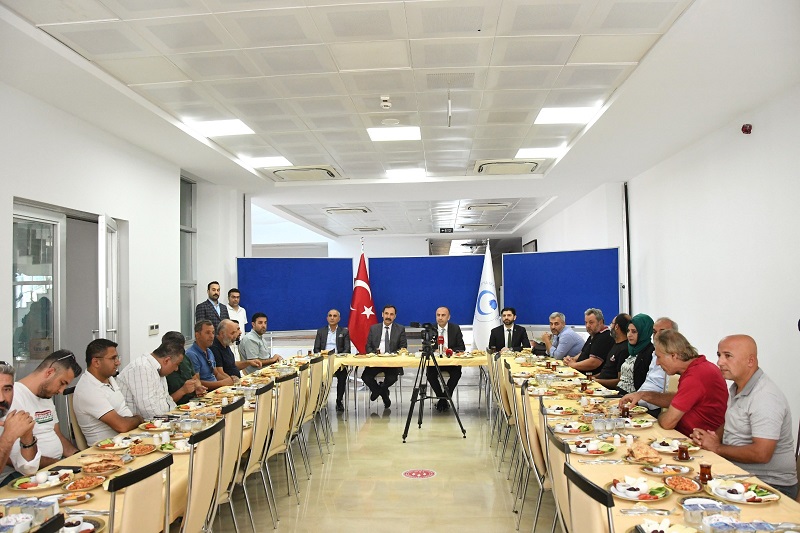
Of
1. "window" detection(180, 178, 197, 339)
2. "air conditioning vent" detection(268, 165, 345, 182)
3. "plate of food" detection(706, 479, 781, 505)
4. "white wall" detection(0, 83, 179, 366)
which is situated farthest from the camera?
"window" detection(180, 178, 197, 339)

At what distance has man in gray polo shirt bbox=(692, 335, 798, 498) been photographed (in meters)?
2.73

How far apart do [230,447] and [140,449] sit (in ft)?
1.36

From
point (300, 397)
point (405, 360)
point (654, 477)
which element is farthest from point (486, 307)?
point (654, 477)

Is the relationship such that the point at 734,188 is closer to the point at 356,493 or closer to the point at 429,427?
the point at 429,427

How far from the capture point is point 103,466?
2607 mm

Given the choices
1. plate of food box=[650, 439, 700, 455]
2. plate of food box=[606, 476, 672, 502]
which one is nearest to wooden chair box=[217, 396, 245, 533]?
plate of food box=[606, 476, 672, 502]

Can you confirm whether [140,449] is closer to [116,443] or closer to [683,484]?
[116,443]

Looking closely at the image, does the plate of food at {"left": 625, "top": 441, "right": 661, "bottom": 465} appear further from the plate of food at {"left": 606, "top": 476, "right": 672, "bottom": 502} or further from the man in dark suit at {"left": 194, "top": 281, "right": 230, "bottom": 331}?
the man in dark suit at {"left": 194, "top": 281, "right": 230, "bottom": 331}

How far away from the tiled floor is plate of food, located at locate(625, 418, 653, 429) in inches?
35.9

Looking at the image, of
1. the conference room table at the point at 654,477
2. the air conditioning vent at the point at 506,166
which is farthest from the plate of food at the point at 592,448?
the air conditioning vent at the point at 506,166

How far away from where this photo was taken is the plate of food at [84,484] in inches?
93.7

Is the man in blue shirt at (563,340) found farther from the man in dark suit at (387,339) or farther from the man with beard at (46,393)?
the man with beard at (46,393)

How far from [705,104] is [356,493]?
4406mm

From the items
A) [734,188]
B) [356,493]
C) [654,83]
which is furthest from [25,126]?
[734,188]
